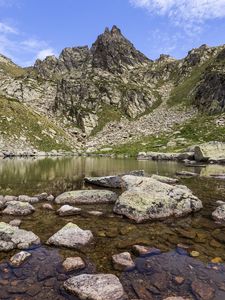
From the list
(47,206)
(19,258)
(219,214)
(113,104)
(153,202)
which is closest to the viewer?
(19,258)

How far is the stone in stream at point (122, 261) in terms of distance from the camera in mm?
12188

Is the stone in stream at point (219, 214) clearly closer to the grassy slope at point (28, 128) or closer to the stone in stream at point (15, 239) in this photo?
the stone in stream at point (15, 239)

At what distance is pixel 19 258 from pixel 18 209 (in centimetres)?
851

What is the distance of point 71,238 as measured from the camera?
15.0 metres

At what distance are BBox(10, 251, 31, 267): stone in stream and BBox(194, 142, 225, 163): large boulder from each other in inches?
2571

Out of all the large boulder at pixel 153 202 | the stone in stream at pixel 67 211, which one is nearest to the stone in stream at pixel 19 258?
the stone in stream at pixel 67 211

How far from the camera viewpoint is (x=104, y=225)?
18312mm

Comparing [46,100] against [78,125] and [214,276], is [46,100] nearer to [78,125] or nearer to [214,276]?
[78,125]

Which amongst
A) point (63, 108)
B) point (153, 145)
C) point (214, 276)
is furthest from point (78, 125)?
point (214, 276)

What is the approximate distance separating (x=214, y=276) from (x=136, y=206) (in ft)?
29.0

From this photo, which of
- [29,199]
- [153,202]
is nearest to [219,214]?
[153,202]

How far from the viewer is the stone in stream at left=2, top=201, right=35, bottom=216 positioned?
20.5 meters

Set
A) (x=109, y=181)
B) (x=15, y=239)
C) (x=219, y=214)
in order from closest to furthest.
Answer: (x=15, y=239) < (x=219, y=214) < (x=109, y=181)

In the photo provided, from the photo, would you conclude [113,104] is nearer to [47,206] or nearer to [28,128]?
[28,128]
